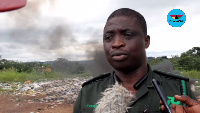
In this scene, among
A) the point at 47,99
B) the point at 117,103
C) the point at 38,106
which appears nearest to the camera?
the point at 117,103

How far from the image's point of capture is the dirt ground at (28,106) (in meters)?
7.44

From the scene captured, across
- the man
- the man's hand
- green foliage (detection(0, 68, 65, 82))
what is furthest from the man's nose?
green foliage (detection(0, 68, 65, 82))

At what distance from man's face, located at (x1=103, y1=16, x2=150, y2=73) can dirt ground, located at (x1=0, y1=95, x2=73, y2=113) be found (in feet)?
20.1

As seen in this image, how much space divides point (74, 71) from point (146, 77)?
662 inches

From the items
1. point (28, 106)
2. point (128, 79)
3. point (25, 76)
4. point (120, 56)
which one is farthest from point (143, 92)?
point (25, 76)

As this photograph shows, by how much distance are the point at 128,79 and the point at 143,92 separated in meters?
0.18

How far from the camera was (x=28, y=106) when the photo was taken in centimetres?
799

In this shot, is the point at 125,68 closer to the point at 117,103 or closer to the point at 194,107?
the point at 117,103

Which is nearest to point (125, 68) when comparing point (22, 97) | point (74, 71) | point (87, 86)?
point (87, 86)

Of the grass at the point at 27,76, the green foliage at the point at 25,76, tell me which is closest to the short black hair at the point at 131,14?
the grass at the point at 27,76

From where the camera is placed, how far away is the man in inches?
57.2

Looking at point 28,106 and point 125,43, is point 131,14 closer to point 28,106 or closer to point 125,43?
point 125,43

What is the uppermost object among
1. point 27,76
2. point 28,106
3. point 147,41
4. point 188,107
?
point 147,41

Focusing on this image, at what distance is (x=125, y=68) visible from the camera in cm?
153
